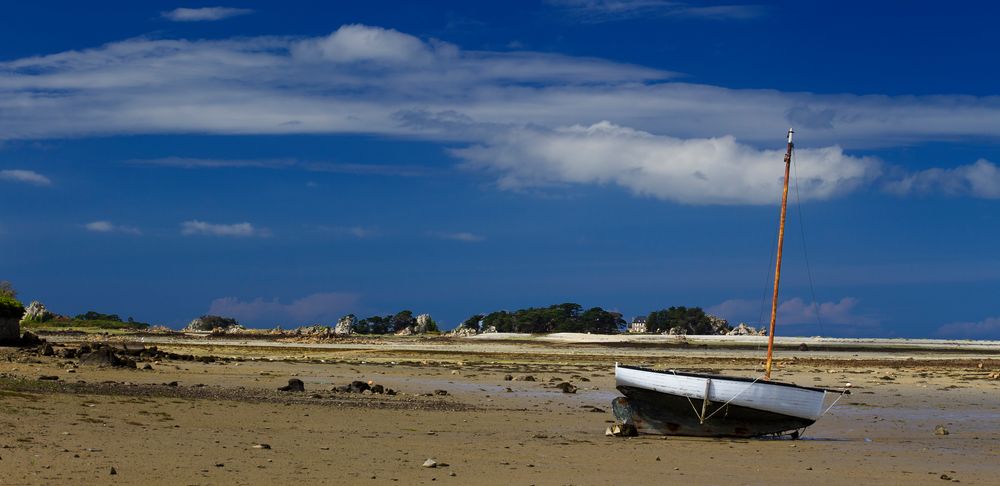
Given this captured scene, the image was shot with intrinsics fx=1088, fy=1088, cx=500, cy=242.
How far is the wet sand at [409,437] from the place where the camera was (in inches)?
596

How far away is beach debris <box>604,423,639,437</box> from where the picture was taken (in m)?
22.5

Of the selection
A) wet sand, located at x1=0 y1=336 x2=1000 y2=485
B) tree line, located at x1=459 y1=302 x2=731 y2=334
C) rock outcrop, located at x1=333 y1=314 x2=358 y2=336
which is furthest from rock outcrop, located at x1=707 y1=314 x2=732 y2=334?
wet sand, located at x1=0 y1=336 x2=1000 y2=485

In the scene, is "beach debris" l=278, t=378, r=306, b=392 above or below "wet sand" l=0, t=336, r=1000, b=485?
above

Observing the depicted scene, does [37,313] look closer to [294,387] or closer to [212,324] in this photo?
[212,324]

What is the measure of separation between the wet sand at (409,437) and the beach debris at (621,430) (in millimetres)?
257

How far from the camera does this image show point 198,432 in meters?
18.7

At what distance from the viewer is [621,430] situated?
22.6 m

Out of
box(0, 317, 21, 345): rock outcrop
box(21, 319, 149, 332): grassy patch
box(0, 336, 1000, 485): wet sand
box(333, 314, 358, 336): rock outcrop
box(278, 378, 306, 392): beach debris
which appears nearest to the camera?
box(0, 336, 1000, 485): wet sand

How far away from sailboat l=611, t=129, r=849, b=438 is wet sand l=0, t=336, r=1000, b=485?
23.0 inches

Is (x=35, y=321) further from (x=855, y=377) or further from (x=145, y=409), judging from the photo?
(x=145, y=409)

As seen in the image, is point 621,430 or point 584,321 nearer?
point 621,430

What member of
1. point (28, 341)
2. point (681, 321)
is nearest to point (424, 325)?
point (681, 321)

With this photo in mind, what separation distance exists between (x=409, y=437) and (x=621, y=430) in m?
4.91

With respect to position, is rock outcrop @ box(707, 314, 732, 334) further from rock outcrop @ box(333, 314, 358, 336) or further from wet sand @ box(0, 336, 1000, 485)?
wet sand @ box(0, 336, 1000, 485)
